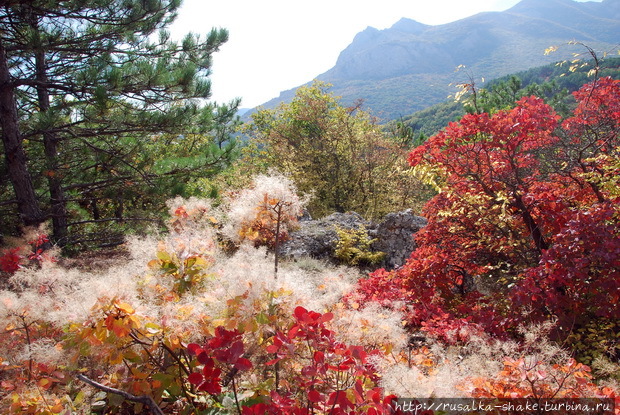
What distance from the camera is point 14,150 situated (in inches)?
194

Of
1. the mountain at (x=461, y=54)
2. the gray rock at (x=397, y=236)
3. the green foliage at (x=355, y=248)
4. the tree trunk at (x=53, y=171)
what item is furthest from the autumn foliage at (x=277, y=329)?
the mountain at (x=461, y=54)

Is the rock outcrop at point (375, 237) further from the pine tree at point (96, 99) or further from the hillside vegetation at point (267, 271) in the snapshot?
the pine tree at point (96, 99)

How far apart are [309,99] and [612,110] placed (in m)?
10.3

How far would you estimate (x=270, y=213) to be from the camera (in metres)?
2.25

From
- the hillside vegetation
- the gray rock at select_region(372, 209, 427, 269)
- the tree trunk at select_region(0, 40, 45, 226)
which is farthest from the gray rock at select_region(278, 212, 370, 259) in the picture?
the tree trunk at select_region(0, 40, 45, 226)

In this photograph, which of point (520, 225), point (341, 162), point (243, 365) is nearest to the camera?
point (243, 365)

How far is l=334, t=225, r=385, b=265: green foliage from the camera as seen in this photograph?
20.1ft

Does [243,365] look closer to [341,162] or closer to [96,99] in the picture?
[96,99]

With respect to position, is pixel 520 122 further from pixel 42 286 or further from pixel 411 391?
pixel 42 286

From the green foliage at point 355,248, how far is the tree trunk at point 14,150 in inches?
189

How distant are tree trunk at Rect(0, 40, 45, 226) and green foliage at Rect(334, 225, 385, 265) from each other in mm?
4802

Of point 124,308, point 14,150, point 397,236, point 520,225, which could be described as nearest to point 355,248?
point 397,236

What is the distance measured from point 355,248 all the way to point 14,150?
5445 millimetres

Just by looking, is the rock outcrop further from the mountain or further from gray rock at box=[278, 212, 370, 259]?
the mountain
